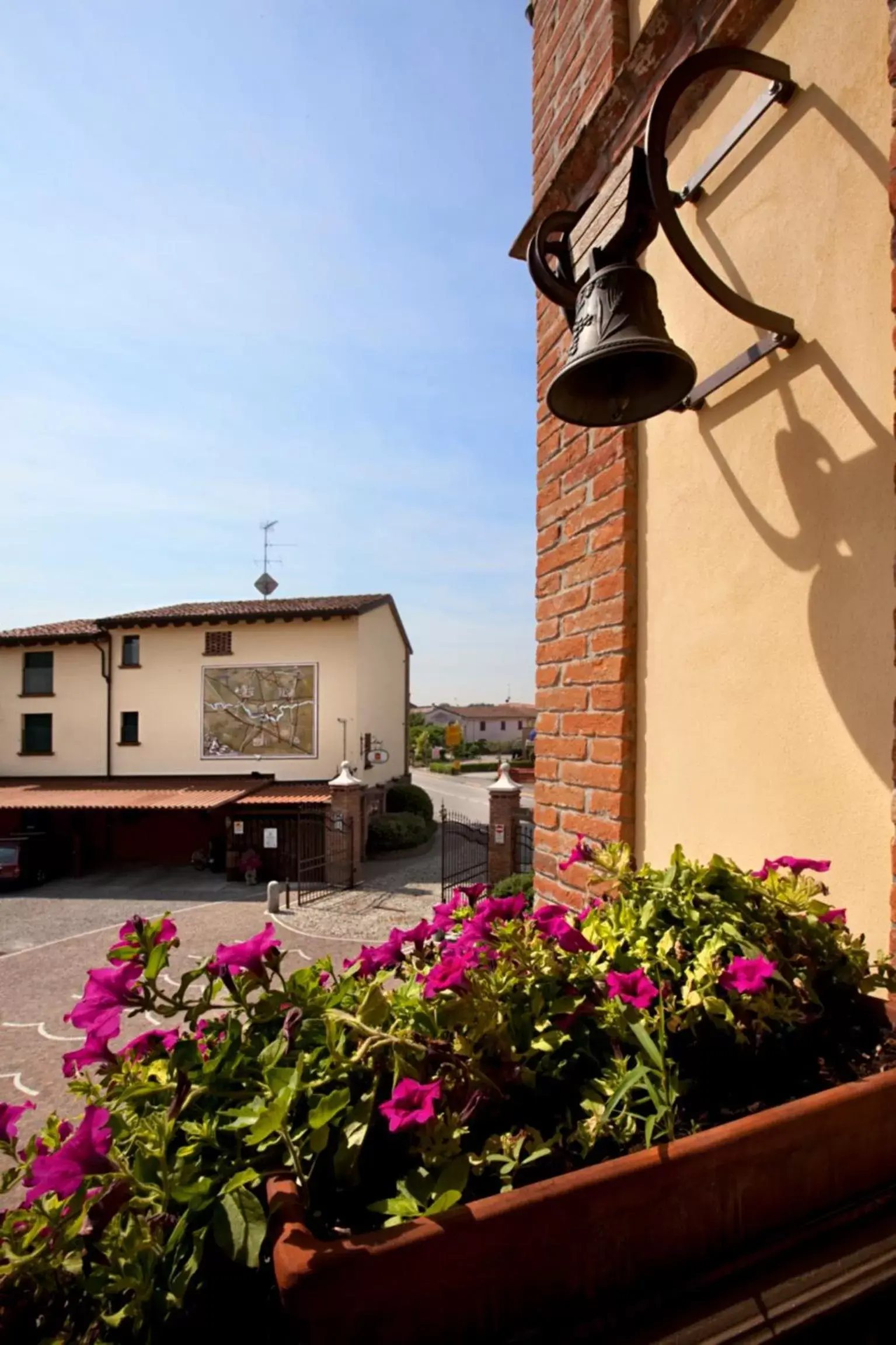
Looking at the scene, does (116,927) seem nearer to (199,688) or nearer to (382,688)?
(199,688)

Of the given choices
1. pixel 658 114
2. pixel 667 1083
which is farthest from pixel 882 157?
pixel 667 1083

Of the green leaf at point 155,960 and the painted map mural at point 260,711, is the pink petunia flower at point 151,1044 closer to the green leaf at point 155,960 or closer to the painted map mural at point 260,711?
the green leaf at point 155,960

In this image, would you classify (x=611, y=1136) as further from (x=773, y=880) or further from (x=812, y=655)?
(x=812, y=655)

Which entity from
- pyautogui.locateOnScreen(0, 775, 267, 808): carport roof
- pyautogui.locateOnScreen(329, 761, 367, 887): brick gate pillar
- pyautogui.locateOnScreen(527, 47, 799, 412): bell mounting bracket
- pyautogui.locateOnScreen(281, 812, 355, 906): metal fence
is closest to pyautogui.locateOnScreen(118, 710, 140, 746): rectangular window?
pyautogui.locateOnScreen(0, 775, 267, 808): carport roof

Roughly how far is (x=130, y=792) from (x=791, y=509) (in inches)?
766

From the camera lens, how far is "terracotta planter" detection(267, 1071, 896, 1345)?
0.73m

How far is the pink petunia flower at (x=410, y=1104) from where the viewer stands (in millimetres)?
861

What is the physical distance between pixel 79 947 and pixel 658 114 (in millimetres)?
14203

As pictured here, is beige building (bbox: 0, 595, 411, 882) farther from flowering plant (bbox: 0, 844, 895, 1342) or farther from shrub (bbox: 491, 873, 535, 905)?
flowering plant (bbox: 0, 844, 895, 1342)

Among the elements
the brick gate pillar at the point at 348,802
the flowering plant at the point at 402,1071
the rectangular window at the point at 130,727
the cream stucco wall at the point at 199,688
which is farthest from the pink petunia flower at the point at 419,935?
the rectangular window at the point at 130,727

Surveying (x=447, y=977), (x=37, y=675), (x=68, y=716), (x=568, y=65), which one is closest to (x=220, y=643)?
(x=68, y=716)

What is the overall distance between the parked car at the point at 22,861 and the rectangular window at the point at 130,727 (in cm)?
339

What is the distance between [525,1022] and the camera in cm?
113

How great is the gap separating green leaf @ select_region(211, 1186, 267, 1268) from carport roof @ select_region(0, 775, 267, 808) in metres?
16.4
